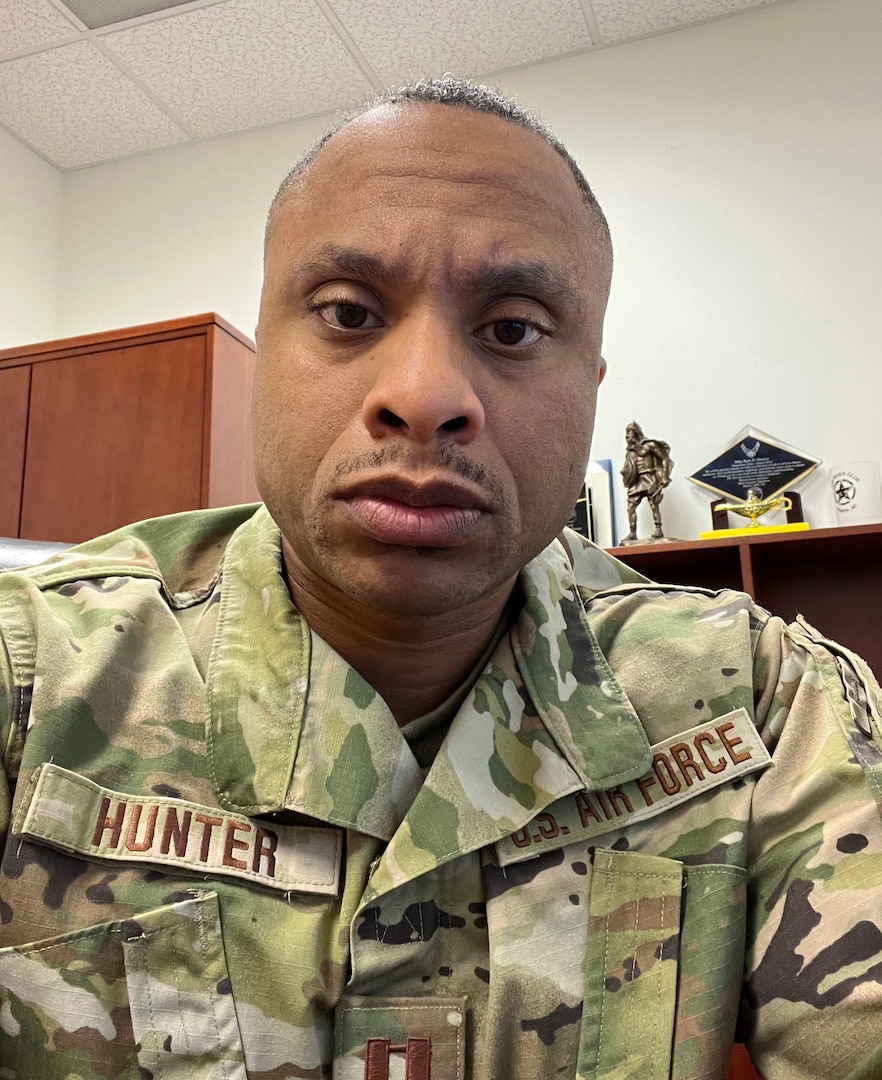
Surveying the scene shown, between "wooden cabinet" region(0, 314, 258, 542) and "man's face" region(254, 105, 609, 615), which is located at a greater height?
"wooden cabinet" region(0, 314, 258, 542)

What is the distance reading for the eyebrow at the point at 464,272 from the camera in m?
0.68

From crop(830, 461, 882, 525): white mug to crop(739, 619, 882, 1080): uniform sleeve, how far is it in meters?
1.48

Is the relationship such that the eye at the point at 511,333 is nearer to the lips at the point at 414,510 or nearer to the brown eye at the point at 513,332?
the brown eye at the point at 513,332

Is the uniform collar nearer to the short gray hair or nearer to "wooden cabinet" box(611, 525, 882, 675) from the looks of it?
the short gray hair

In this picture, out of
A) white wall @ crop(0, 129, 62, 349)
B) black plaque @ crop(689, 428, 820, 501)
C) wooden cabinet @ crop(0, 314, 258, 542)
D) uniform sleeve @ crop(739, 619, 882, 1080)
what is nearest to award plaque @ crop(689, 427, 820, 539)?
black plaque @ crop(689, 428, 820, 501)

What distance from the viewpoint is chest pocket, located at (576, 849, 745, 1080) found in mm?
645

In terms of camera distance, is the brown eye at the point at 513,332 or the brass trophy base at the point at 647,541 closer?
the brown eye at the point at 513,332

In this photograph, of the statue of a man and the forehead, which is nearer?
the forehead

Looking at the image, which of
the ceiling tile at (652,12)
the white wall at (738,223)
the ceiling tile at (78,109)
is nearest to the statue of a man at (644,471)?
the white wall at (738,223)

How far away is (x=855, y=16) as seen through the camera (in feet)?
8.03

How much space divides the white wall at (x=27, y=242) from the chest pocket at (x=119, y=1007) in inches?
108

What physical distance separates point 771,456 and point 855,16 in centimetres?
123

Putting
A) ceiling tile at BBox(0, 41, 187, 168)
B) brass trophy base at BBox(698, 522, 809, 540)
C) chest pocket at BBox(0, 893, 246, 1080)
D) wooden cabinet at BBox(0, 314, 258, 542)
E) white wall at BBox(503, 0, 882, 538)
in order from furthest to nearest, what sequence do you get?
ceiling tile at BBox(0, 41, 187, 168) → white wall at BBox(503, 0, 882, 538) → wooden cabinet at BBox(0, 314, 258, 542) → brass trophy base at BBox(698, 522, 809, 540) → chest pocket at BBox(0, 893, 246, 1080)

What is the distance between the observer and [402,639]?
73 cm
